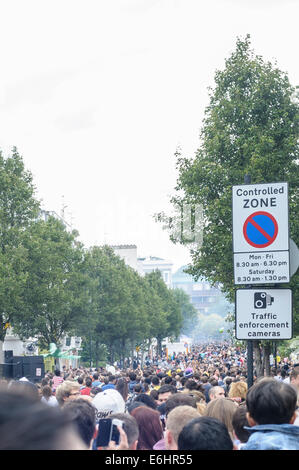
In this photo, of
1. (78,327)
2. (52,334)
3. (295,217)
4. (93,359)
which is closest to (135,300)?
(93,359)

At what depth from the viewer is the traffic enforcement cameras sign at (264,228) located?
7.99 meters

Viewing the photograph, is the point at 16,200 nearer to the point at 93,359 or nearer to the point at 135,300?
the point at 93,359

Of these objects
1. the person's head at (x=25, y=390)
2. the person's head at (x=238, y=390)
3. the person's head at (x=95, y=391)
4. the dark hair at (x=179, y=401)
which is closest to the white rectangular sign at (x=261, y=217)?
the dark hair at (x=179, y=401)

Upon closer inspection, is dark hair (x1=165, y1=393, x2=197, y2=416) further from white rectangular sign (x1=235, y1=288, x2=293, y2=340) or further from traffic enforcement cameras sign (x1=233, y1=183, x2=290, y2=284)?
A: traffic enforcement cameras sign (x1=233, y1=183, x2=290, y2=284)

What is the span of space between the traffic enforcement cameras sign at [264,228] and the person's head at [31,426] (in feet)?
22.3

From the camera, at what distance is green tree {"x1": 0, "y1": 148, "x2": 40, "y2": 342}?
131 feet

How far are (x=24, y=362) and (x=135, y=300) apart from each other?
53.9 m

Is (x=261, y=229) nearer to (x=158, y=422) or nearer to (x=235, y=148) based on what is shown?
(x=158, y=422)

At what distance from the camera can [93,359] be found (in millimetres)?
70938

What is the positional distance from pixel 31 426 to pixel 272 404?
297cm

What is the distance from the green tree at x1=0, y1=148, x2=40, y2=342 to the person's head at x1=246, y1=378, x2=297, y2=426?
1417 inches

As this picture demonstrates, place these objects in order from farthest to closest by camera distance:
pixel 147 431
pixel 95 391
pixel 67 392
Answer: pixel 95 391
pixel 67 392
pixel 147 431

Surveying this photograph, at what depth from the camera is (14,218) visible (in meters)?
41.8

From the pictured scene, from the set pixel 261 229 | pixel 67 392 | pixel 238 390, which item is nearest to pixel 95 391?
pixel 67 392
